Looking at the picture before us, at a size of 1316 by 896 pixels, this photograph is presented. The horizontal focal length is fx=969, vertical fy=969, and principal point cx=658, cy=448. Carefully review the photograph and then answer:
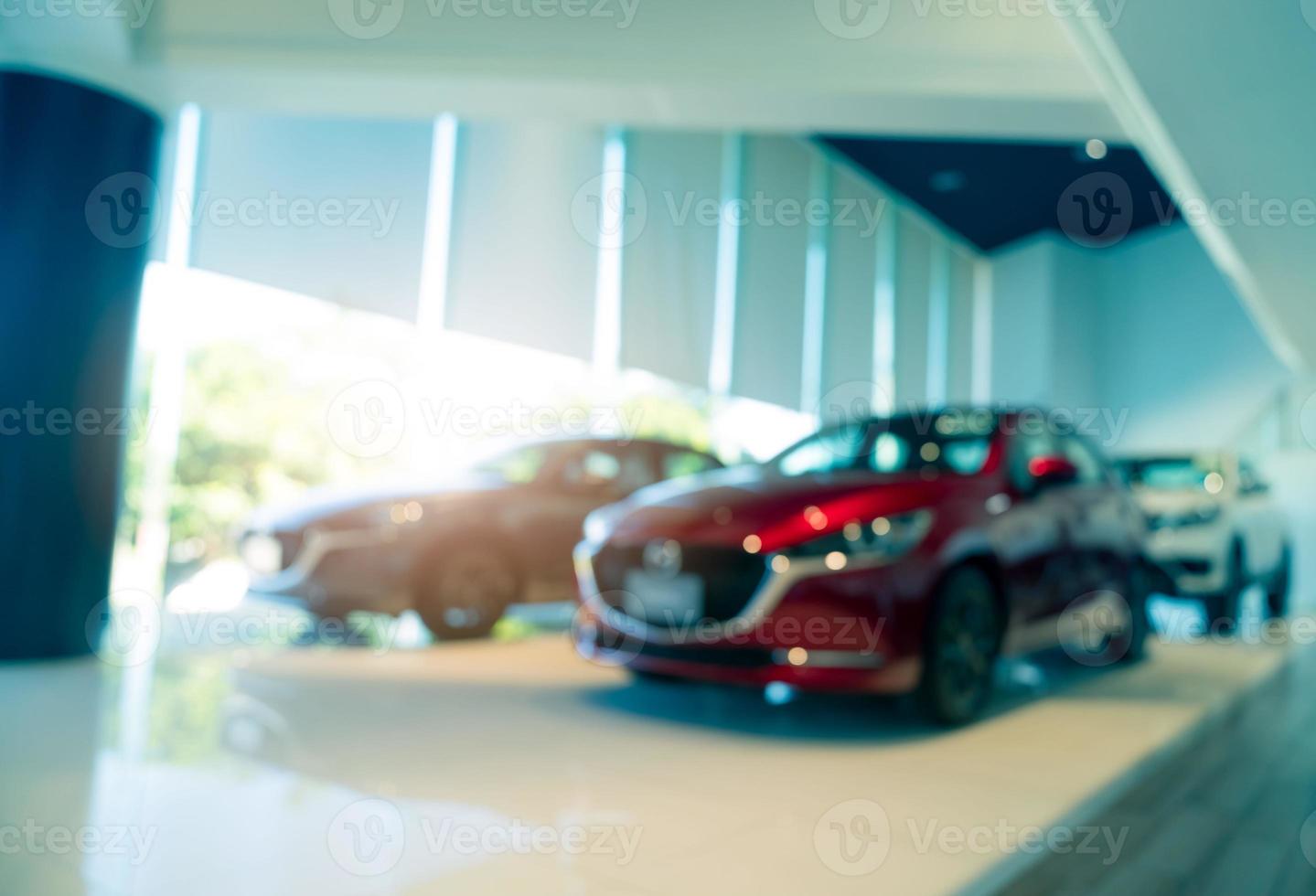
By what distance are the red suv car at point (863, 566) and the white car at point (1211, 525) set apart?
6.99ft

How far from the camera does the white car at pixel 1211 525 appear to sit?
5.94 metres

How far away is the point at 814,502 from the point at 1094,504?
1.79 meters

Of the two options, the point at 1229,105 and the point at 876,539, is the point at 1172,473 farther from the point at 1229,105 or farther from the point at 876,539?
the point at 876,539

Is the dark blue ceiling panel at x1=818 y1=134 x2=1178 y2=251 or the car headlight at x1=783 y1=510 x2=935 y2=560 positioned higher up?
the dark blue ceiling panel at x1=818 y1=134 x2=1178 y2=251

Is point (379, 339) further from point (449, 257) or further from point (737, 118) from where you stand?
point (737, 118)

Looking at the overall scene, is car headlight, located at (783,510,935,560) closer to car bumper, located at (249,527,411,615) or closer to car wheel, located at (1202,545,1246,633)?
car bumper, located at (249,527,411,615)

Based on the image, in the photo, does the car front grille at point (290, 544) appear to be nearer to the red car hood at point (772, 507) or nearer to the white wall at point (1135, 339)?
the red car hood at point (772, 507)

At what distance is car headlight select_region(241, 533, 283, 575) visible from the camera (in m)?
4.62

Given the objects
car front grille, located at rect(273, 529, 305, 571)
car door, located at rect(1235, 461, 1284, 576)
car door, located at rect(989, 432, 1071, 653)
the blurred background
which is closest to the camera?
the blurred background

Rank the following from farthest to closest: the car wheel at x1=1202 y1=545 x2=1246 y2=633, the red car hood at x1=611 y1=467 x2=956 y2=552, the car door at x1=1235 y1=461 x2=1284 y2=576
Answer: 1. the car door at x1=1235 y1=461 x2=1284 y2=576
2. the car wheel at x1=1202 y1=545 x2=1246 y2=633
3. the red car hood at x1=611 y1=467 x2=956 y2=552

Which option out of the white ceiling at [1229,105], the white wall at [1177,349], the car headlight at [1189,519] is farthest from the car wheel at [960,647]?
the white wall at [1177,349]

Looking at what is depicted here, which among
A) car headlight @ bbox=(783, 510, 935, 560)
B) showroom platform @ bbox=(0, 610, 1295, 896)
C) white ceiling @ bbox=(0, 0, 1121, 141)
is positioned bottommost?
showroom platform @ bbox=(0, 610, 1295, 896)

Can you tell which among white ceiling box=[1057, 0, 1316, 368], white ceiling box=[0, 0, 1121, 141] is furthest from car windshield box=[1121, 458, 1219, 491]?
white ceiling box=[0, 0, 1121, 141]

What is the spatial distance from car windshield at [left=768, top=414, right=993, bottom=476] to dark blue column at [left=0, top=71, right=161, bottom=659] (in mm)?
3072
